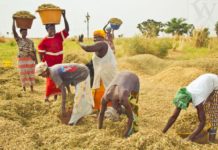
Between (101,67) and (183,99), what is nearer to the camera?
(183,99)

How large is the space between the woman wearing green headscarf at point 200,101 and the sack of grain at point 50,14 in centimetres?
311

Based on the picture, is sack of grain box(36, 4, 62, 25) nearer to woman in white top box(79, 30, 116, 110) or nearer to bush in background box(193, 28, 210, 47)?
woman in white top box(79, 30, 116, 110)

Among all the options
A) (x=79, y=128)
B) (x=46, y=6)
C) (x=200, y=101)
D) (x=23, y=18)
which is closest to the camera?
(x=200, y=101)

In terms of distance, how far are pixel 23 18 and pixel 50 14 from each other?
3.58 ft

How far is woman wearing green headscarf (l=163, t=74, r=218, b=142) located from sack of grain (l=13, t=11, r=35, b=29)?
4.17 m

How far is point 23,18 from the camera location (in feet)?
26.1

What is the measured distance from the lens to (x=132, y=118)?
4.90m

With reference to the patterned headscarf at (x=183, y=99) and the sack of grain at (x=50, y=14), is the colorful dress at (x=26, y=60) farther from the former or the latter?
the patterned headscarf at (x=183, y=99)

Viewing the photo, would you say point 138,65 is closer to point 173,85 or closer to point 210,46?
point 173,85

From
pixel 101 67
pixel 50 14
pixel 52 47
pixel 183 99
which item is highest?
pixel 50 14

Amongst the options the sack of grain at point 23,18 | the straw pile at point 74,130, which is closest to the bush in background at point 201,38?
the straw pile at point 74,130

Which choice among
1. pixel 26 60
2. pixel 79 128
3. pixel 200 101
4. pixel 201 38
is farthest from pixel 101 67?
pixel 201 38

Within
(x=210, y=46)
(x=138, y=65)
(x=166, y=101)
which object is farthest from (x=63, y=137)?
(x=210, y=46)

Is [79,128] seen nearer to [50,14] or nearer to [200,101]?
[200,101]
